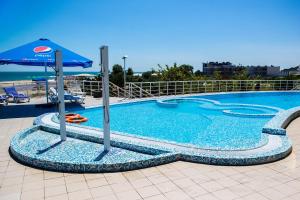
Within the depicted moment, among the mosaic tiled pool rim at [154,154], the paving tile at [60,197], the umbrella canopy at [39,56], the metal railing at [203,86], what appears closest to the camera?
the paving tile at [60,197]

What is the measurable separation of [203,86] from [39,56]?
10.4 metres

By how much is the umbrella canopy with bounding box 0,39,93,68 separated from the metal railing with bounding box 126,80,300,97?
13.1 feet

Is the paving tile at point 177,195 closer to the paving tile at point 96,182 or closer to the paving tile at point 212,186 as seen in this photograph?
the paving tile at point 212,186

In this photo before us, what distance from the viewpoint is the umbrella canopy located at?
332 inches

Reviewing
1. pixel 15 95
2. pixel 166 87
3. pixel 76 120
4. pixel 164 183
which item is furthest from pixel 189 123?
pixel 15 95

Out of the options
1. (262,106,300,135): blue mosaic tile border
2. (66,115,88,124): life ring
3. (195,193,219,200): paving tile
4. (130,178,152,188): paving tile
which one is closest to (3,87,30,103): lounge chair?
(66,115,88,124): life ring

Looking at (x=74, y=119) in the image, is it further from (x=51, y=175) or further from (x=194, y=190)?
(x=194, y=190)

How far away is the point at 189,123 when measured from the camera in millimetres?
8578

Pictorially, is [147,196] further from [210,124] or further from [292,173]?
[210,124]

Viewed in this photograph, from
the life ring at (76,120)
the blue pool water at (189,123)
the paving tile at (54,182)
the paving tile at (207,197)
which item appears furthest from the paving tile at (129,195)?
the life ring at (76,120)

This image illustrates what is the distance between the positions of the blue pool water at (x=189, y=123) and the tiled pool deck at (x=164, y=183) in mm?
1017

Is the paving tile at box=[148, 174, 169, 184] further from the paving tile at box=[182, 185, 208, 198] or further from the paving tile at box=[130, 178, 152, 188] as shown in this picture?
the paving tile at box=[182, 185, 208, 198]

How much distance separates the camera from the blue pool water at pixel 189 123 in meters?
6.56

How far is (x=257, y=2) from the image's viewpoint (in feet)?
38.0
